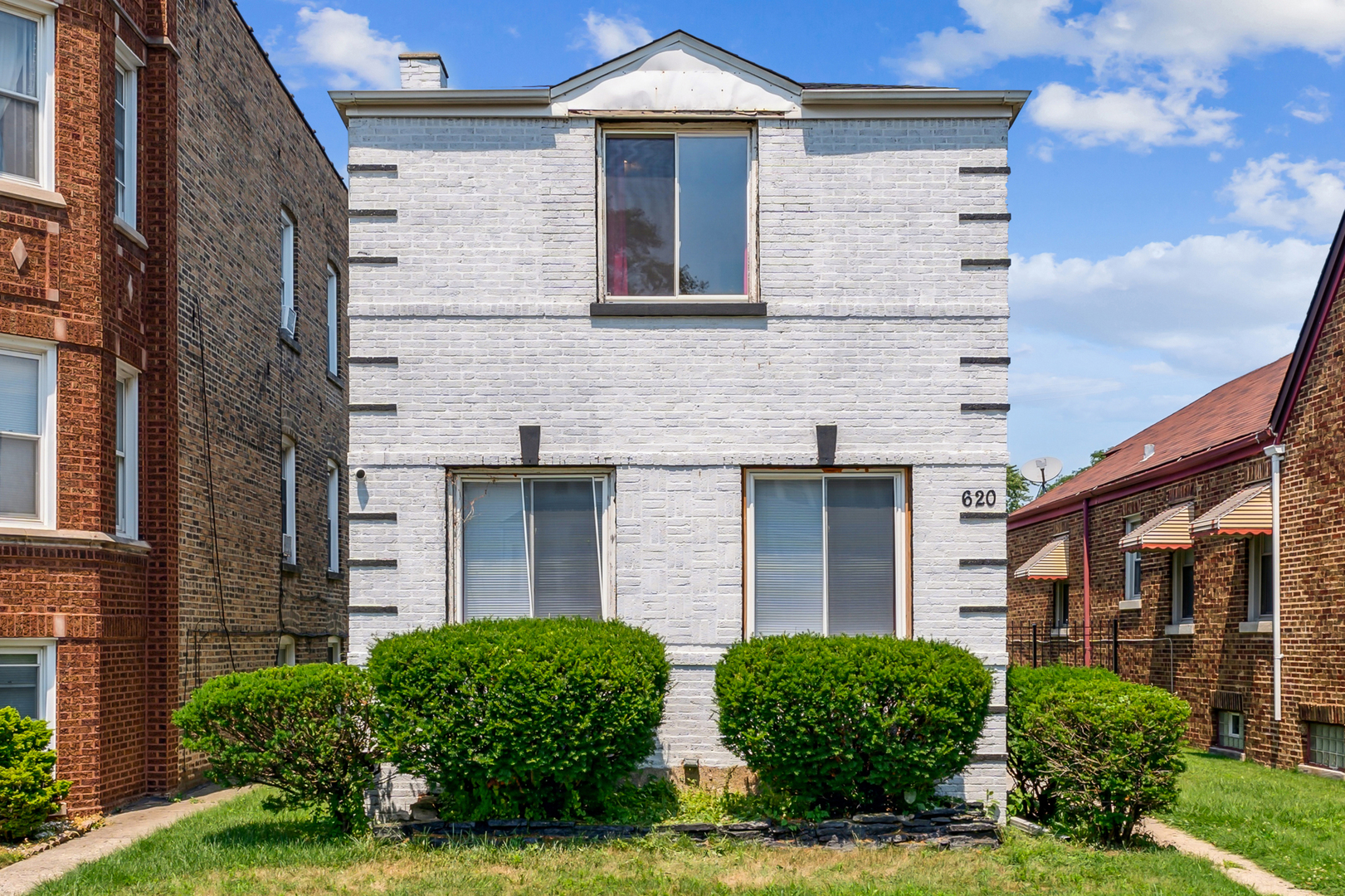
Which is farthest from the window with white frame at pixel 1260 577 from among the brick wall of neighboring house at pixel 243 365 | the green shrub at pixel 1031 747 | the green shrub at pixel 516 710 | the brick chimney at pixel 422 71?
the brick wall of neighboring house at pixel 243 365

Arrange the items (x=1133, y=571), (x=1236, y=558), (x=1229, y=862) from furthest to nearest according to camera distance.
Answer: (x=1133, y=571)
(x=1236, y=558)
(x=1229, y=862)

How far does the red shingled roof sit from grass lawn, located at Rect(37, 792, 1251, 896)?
870cm

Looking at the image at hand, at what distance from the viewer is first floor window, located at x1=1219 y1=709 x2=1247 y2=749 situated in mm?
16406

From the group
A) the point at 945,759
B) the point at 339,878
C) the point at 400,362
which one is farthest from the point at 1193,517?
the point at 339,878

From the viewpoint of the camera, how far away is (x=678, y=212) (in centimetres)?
1080

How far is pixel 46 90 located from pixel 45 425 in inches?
126

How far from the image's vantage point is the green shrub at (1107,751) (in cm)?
919

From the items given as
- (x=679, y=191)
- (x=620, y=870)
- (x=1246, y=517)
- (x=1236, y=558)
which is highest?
(x=679, y=191)

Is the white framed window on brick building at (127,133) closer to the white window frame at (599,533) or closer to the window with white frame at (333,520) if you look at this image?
the white window frame at (599,533)

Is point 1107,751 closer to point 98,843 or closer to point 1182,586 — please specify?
point 98,843

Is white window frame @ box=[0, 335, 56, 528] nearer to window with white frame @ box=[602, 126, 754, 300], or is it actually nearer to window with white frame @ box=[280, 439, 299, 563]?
window with white frame @ box=[602, 126, 754, 300]

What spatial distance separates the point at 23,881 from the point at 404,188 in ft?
20.5

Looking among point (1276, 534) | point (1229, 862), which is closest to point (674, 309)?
point (1229, 862)

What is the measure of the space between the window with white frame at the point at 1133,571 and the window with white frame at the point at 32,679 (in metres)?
15.8
